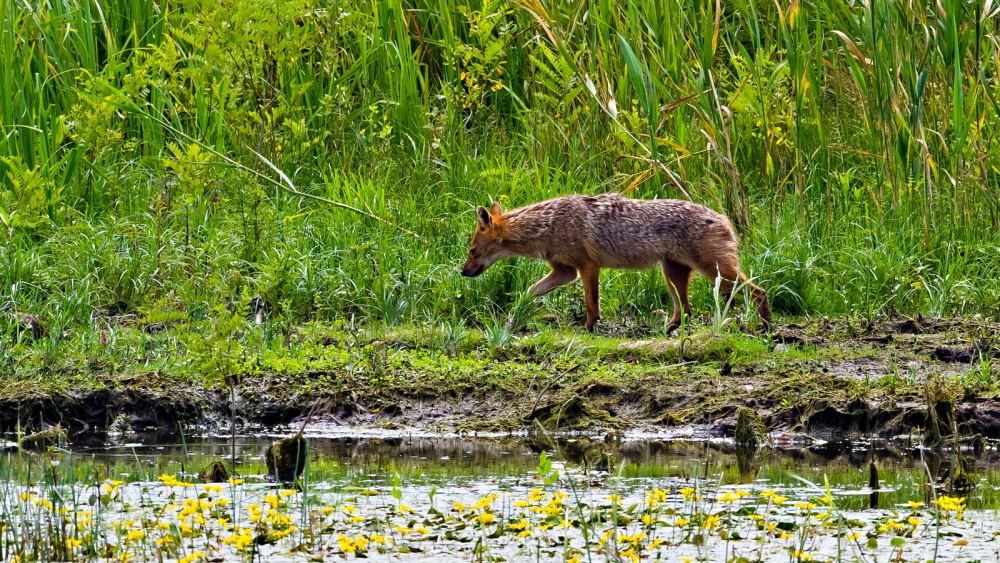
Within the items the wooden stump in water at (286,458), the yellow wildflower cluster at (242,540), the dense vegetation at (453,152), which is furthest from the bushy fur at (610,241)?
the yellow wildflower cluster at (242,540)

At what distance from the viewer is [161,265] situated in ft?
29.2

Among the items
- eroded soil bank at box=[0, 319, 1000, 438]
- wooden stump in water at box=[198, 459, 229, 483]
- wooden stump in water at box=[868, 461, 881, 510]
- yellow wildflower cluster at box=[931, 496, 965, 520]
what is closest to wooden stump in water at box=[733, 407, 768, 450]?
eroded soil bank at box=[0, 319, 1000, 438]

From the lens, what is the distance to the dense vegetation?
8.88m

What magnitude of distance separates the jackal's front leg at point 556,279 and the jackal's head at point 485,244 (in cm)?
35

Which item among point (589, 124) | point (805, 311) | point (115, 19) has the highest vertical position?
point (115, 19)

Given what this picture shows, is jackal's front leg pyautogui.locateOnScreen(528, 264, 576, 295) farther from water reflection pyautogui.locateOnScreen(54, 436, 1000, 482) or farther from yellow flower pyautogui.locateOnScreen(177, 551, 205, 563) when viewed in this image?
yellow flower pyautogui.locateOnScreen(177, 551, 205, 563)

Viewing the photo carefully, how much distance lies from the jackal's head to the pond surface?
2958 mm

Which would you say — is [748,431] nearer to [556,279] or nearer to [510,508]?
[510,508]

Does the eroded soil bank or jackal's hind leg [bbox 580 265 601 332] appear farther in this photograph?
jackal's hind leg [bbox 580 265 601 332]

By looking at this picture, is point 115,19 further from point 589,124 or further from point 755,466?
point 755,466

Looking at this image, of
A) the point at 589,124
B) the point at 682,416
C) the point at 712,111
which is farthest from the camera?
the point at 589,124

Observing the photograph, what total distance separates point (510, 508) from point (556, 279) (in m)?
4.27

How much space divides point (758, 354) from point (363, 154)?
4305mm

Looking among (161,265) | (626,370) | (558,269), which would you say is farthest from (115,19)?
(626,370)
